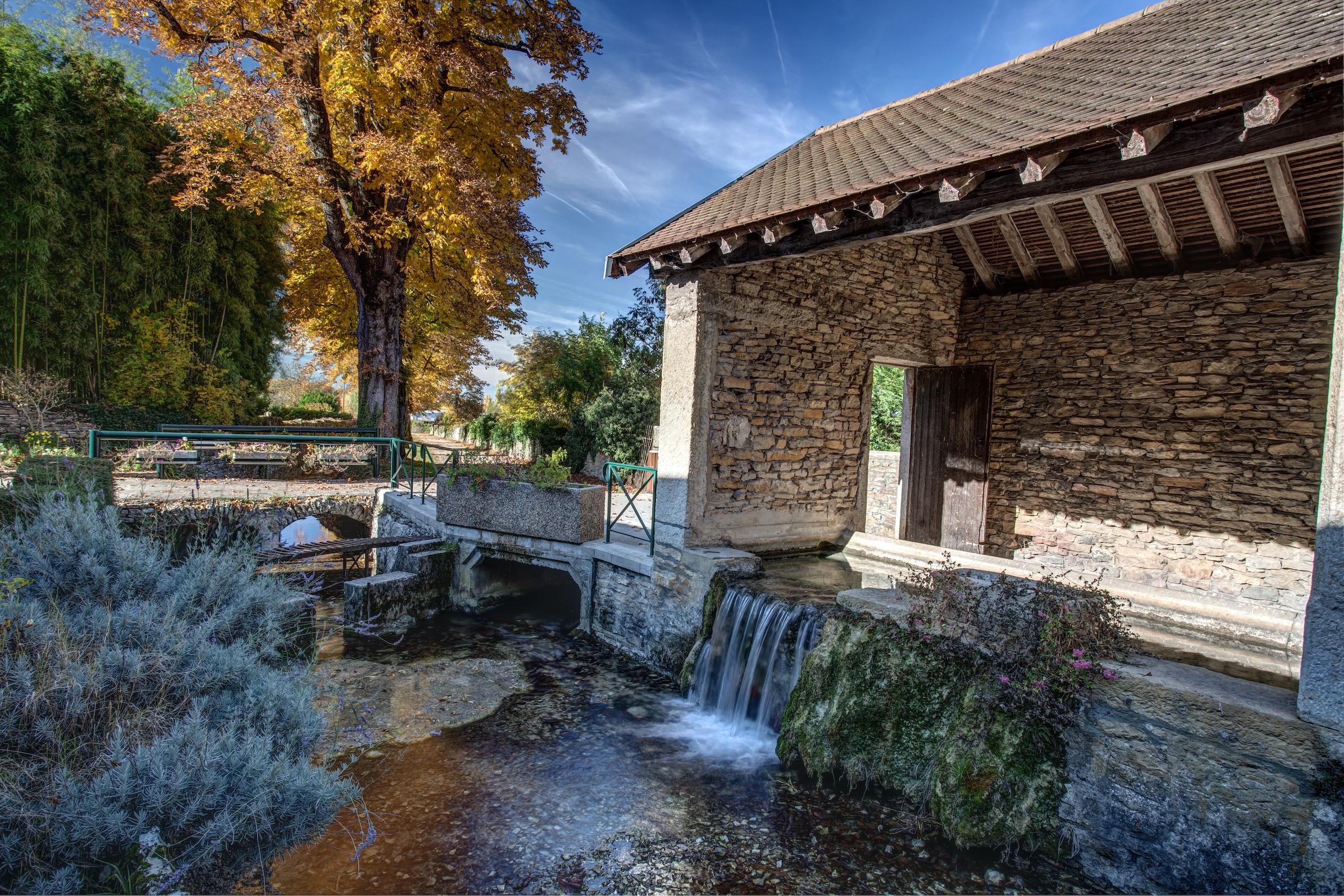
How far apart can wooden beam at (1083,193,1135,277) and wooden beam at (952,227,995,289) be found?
1188 millimetres

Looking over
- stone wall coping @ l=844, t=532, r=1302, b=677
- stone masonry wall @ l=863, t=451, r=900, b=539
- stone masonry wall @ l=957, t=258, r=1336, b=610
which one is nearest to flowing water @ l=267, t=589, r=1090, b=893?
stone wall coping @ l=844, t=532, r=1302, b=677

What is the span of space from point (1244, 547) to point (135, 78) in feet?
73.3

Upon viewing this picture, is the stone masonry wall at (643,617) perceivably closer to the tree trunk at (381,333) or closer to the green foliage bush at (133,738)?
the green foliage bush at (133,738)

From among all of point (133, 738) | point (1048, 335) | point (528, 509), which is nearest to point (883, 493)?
point (1048, 335)

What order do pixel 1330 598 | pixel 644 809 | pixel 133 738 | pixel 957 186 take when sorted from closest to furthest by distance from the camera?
pixel 133 738, pixel 1330 598, pixel 644 809, pixel 957 186

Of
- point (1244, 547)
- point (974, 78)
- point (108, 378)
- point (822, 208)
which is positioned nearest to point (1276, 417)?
point (1244, 547)

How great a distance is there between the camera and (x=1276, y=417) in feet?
19.0

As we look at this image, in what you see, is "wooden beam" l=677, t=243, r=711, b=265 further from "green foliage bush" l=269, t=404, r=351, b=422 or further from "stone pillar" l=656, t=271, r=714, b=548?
"green foliage bush" l=269, t=404, r=351, b=422

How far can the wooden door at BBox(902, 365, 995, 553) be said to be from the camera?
7574 mm

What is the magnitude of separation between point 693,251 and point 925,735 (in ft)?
13.5

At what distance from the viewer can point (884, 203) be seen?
13.9 feet

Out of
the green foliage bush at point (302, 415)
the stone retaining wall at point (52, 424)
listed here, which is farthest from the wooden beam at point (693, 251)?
the green foliage bush at point (302, 415)

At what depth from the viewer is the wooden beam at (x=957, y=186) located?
3.83 metres

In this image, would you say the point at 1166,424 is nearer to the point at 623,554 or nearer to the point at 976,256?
the point at 976,256
